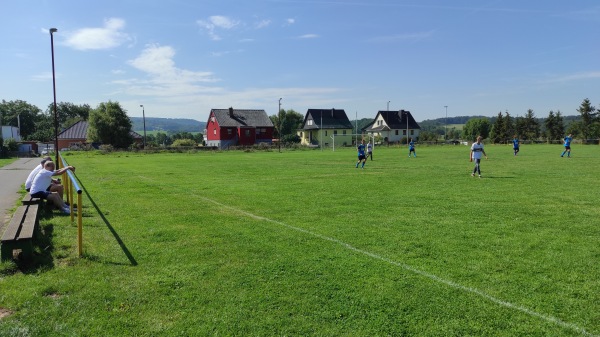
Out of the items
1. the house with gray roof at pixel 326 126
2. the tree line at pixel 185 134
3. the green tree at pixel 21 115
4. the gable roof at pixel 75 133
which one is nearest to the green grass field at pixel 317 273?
the tree line at pixel 185 134

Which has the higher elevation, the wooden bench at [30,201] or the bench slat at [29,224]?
the wooden bench at [30,201]

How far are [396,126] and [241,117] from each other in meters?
41.0

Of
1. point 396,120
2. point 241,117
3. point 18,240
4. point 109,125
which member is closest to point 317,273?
point 18,240

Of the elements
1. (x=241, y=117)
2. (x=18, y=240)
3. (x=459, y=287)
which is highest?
(x=241, y=117)

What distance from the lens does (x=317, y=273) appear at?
18.6 ft

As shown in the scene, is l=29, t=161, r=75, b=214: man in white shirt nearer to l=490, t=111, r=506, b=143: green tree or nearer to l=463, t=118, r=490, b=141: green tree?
l=490, t=111, r=506, b=143: green tree

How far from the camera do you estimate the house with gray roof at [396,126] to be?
98.0 m

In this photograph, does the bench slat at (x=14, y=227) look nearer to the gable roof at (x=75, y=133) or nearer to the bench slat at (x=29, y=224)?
the bench slat at (x=29, y=224)

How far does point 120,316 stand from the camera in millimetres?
4445

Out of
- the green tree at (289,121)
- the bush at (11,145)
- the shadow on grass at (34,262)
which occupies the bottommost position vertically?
the shadow on grass at (34,262)

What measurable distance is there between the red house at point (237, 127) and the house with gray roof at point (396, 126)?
30.2 meters

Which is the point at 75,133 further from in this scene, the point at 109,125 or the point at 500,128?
the point at 500,128

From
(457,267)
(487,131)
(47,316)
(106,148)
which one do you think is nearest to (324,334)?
(457,267)

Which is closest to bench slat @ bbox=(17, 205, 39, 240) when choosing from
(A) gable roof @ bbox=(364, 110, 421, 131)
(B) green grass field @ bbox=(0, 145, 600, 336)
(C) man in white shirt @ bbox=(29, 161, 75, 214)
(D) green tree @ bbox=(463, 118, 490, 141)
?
(B) green grass field @ bbox=(0, 145, 600, 336)
